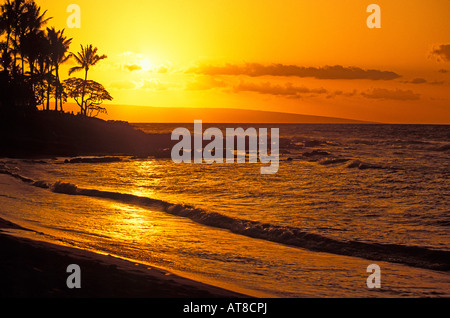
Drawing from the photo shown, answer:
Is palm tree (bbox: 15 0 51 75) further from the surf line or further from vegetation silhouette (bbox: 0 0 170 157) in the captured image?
the surf line

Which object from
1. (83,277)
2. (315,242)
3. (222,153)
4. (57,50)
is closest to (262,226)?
(315,242)

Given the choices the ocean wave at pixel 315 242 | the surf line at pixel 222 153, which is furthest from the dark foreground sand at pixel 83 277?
the surf line at pixel 222 153

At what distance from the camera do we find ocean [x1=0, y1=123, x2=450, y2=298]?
9.19m

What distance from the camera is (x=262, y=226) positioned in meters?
13.7

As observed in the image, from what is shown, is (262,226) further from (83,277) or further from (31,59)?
(31,59)

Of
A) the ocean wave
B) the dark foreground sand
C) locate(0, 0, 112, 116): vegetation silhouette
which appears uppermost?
locate(0, 0, 112, 116): vegetation silhouette

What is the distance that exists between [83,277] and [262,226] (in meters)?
6.77

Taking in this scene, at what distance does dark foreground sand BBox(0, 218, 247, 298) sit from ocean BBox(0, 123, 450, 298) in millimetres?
713

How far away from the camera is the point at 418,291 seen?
8375 millimetres

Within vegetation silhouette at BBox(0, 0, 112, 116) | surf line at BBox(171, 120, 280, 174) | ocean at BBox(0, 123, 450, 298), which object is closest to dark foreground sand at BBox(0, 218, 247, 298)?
ocean at BBox(0, 123, 450, 298)

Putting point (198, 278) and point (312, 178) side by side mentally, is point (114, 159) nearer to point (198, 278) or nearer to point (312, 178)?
point (312, 178)

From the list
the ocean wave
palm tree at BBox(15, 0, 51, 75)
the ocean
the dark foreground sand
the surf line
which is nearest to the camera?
the dark foreground sand
